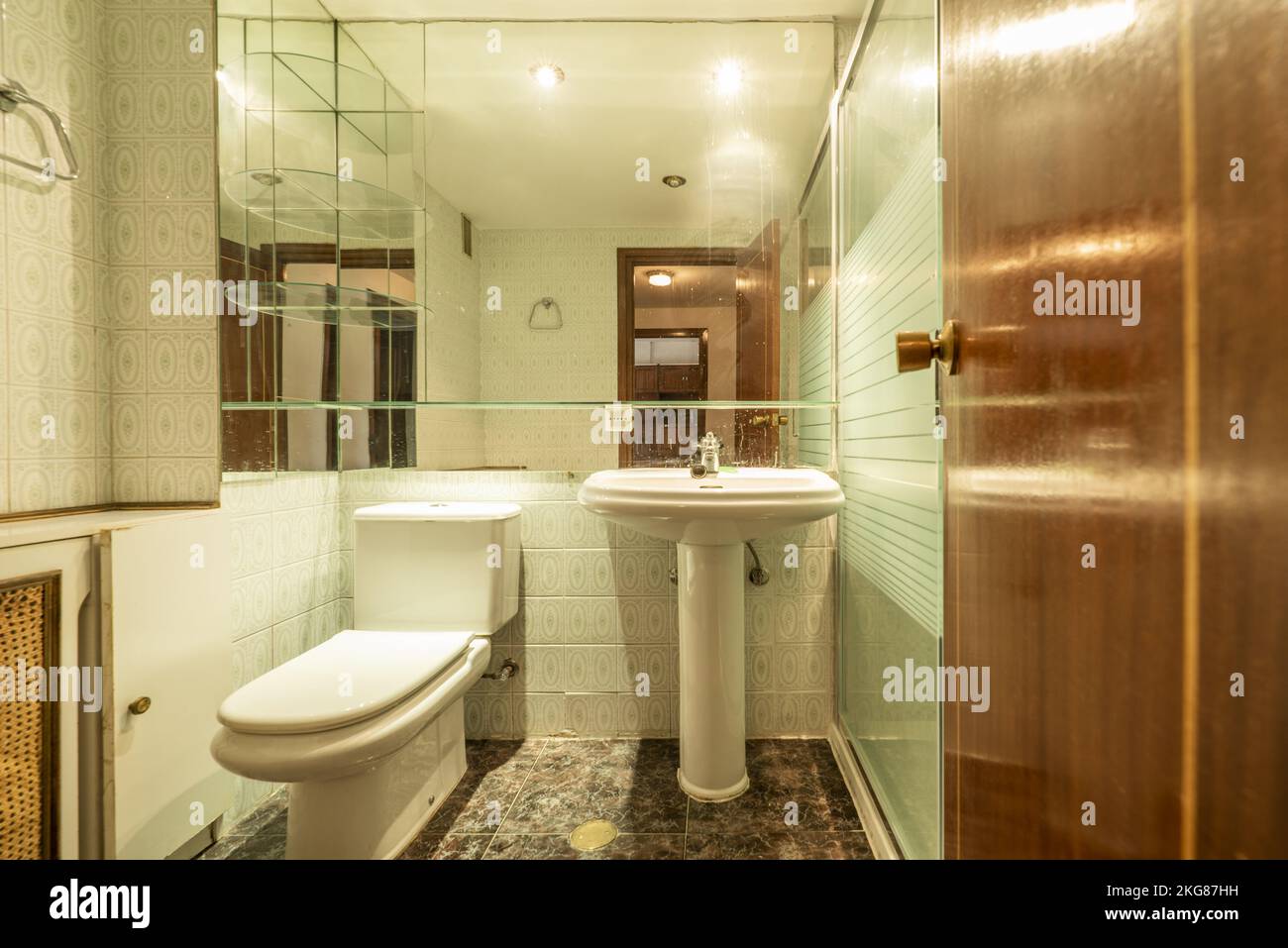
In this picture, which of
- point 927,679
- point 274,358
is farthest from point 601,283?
point 927,679

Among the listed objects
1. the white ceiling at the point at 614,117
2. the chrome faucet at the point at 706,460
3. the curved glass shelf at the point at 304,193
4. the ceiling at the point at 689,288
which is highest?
the white ceiling at the point at 614,117

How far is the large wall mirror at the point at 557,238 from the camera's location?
1675 millimetres

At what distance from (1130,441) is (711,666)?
120 cm

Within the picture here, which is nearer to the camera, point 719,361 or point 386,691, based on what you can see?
point 386,691

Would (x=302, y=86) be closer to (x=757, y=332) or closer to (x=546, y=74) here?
(x=546, y=74)

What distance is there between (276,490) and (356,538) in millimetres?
253

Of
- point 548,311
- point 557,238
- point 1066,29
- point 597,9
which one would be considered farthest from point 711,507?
point 597,9

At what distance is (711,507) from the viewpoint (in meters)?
1.12

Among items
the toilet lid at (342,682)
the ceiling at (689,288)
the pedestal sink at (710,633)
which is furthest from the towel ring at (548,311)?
the toilet lid at (342,682)

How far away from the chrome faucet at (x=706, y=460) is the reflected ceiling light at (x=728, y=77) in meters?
1.15

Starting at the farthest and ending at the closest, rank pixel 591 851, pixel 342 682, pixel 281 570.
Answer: pixel 281 570
pixel 591 851
pixel 342 682

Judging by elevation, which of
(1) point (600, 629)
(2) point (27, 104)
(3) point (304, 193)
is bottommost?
(1) point (600, 629)

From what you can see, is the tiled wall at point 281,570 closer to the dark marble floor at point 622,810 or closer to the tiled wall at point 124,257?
the tiled wall at point 124,257

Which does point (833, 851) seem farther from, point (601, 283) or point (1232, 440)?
point (601, 283)
